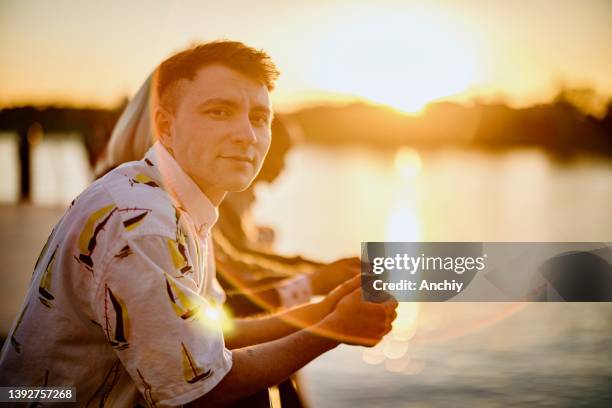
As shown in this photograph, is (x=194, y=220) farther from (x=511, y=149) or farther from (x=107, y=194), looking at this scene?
(x=511, y=149)

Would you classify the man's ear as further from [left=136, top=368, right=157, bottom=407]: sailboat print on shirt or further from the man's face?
[left=136, top=368, right=157, bottom=407]: sailboat print on shirt

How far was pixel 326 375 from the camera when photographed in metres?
4.50

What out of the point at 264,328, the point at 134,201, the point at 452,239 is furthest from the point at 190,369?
the point at 452,239

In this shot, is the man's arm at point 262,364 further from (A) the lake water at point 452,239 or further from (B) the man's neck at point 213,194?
(A) the lake water at point 452,239

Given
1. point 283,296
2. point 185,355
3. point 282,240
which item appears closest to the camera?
point 185,355

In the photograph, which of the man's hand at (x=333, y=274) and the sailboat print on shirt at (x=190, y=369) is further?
the man's hand at (x=333, y=274)

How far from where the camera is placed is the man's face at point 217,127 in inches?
60.8

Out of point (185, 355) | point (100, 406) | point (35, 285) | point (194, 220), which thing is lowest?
point (100, 406)

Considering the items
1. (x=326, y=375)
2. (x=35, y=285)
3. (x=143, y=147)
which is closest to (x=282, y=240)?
(x=326, y=375)

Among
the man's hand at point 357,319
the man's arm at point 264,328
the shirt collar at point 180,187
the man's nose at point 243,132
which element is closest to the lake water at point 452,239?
the man's arm at point 264,328

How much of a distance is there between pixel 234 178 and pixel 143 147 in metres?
0.74

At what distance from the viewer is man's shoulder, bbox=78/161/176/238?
135 cm

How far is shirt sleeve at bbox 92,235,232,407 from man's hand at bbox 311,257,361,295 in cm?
101

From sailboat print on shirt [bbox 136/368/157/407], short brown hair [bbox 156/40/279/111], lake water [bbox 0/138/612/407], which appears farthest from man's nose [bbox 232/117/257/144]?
lake water [bbox 0/138/612/407]
